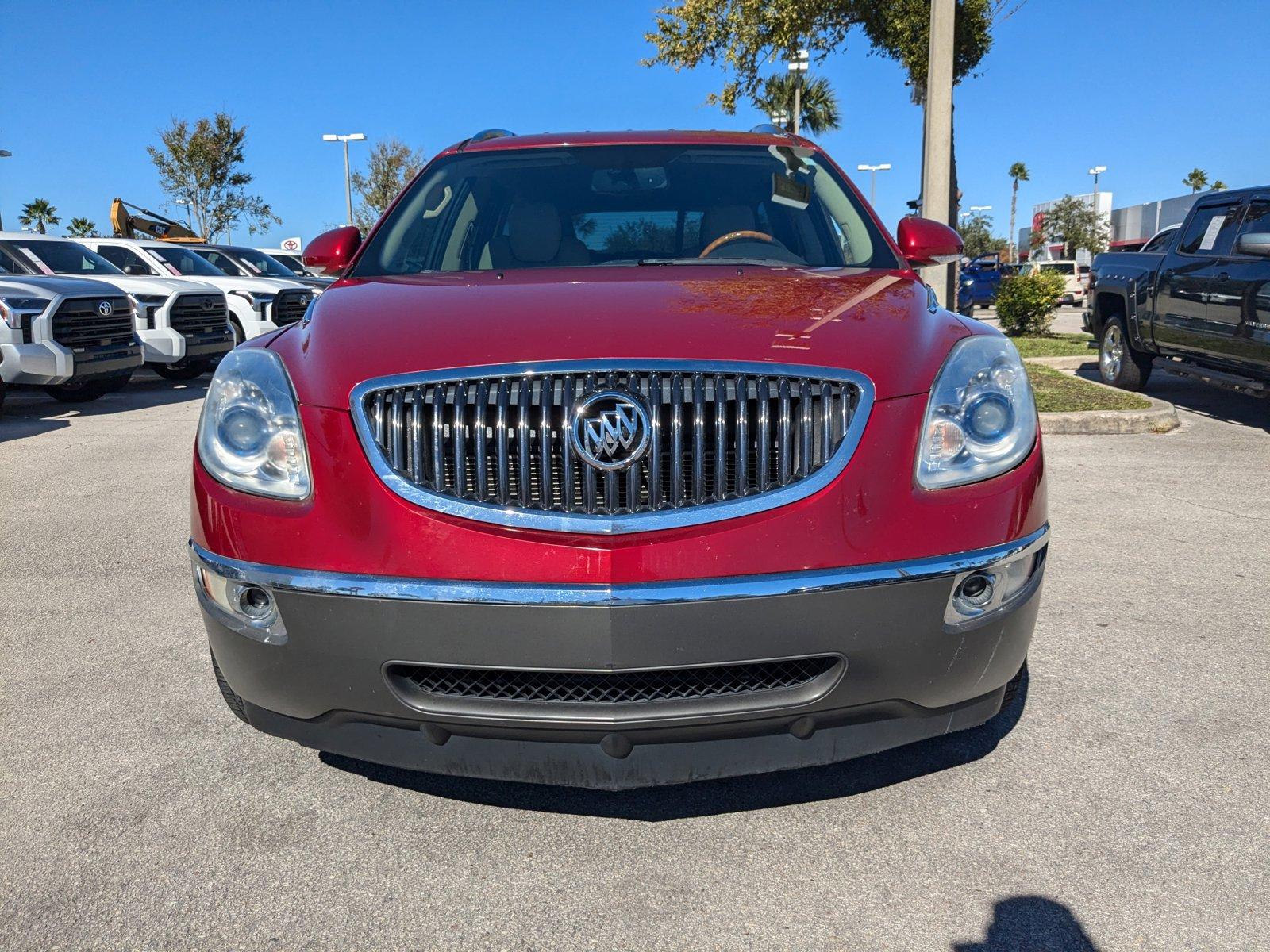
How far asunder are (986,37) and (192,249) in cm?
1218

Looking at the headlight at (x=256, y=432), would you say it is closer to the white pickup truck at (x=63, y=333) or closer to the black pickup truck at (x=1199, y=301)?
the black pickup truck at (x=1199, y=301)

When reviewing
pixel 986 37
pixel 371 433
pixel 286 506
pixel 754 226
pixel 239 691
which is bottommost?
pixel 239 691

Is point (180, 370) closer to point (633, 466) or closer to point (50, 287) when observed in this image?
Answer: point (50, 287)

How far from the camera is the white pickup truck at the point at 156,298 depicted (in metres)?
11.8

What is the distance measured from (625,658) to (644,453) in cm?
41

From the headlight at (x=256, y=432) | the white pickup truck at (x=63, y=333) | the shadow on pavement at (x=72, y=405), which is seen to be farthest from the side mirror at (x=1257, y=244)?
the white pickup truck at (x=63, y=333)

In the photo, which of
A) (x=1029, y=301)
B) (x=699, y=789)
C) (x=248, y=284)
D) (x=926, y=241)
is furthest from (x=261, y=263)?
(x=699, y=789)

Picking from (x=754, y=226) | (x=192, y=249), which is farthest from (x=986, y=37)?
(x=754, y=226)

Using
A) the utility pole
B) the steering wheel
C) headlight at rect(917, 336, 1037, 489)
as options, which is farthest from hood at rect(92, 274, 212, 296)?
headlight at rect(917, 336, 1037, 489)

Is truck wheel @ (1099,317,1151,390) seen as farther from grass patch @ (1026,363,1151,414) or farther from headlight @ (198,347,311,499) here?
headlight @ (198,347,311,499)

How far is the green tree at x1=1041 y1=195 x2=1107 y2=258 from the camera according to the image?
7444cm

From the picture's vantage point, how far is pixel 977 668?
2.32 meters

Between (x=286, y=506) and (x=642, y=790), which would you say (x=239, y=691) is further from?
(x=642, y=790)

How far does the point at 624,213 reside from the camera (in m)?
3.63
